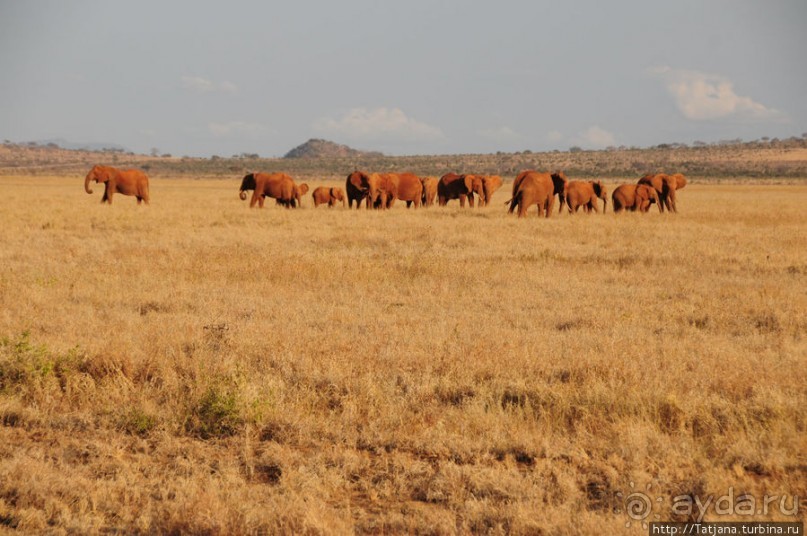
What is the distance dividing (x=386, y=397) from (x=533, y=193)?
862 inches

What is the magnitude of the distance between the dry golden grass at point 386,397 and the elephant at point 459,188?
21680mm

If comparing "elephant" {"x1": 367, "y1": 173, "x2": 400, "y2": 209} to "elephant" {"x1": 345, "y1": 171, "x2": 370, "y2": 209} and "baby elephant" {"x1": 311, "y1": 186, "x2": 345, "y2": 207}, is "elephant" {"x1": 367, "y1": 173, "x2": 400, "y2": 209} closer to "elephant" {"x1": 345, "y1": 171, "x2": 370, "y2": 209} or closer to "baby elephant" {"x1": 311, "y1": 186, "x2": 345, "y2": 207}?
"elephant" {"x1": 345, "y1": 171, "x2": 370, "y2": 209}

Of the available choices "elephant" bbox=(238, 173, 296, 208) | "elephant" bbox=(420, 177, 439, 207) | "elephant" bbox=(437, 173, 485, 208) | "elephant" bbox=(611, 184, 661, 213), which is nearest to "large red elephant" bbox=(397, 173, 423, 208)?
"elephant" bbox=(437, 173, 485, 208)

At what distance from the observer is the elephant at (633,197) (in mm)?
30141

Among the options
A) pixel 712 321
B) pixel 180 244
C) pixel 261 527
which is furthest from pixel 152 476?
pixel 180 244

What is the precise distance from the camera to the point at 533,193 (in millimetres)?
27359

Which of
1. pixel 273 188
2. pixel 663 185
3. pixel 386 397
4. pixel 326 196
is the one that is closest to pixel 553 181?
pixel 663 185

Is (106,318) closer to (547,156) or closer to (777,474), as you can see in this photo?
(777,474)

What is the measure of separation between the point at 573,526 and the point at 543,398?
2.12m

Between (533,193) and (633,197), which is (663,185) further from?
(533,193)

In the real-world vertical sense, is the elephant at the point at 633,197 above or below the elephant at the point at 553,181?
below

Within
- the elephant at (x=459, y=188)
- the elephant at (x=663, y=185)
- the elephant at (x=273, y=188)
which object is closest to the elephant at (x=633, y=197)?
the elephant at (x=663, y=185)

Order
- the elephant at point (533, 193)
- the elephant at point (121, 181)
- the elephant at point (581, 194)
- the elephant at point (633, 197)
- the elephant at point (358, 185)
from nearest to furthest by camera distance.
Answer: the elephant at point (533, 193), the elephant at point (581, 194), the elephant at point (633, 197), the elephant at point (358, 185), the elephant at point (121, 181)

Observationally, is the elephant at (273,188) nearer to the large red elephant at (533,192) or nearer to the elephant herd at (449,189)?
the elephant herd at (449,189)
